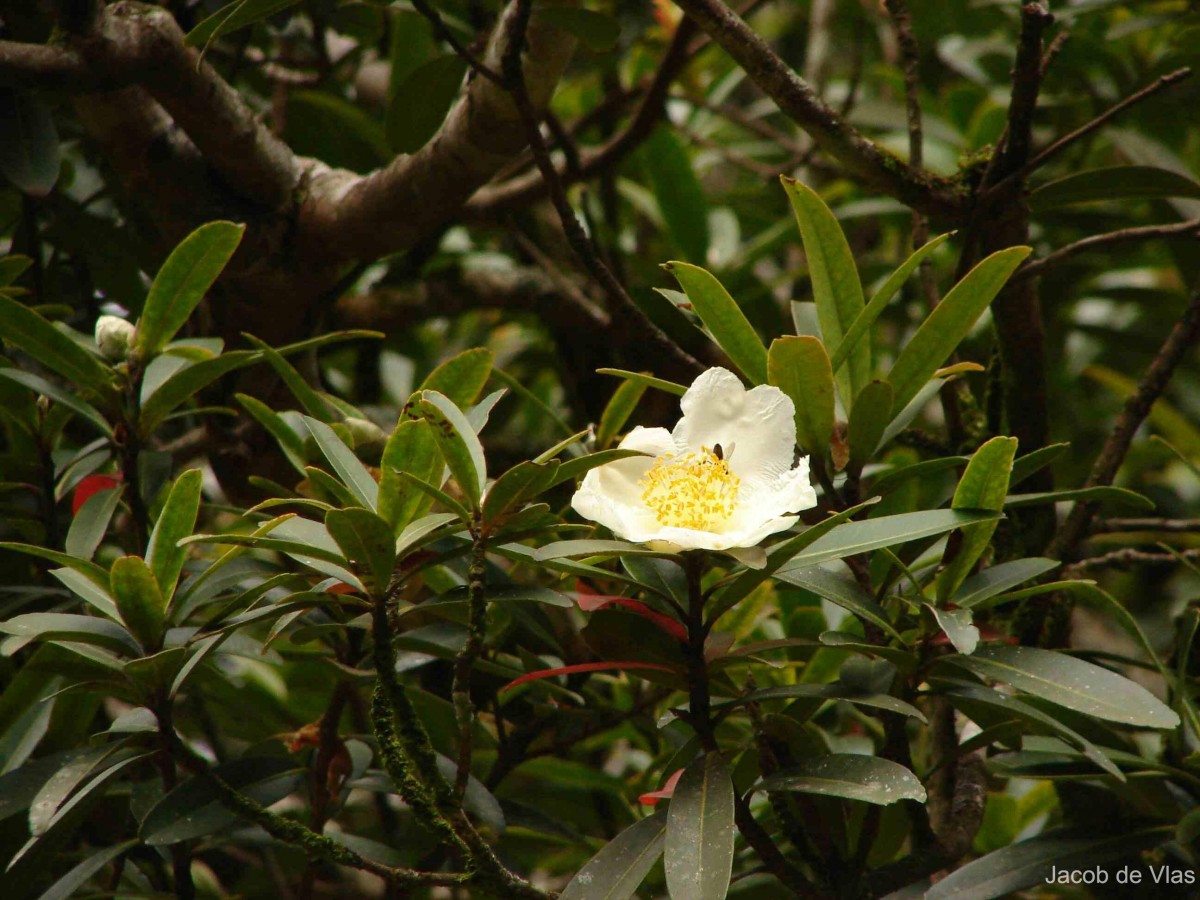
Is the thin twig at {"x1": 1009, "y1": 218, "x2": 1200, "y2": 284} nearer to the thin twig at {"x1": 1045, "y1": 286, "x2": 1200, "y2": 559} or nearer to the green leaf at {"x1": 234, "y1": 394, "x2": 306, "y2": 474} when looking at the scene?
the thin twig at {"x1": 1045, "y1": 286, "x2": 1200, "y2": 559}

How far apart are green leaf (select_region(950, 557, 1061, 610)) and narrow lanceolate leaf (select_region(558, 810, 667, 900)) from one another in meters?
0.24

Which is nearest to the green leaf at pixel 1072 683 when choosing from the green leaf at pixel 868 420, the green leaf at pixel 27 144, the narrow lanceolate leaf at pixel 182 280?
the green leaf at pixel 868 420

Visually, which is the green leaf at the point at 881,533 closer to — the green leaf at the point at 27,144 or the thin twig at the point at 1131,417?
the thin twig at the point at 1131,417

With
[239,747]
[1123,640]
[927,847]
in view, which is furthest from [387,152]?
[1123,640]

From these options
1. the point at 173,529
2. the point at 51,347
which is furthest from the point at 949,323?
the point at 51,347

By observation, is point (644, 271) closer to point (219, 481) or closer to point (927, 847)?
point (219, 481)

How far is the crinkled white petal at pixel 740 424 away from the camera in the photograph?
68 cm

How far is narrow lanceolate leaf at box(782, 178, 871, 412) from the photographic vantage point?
0.77m

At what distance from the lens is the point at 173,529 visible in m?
0.75

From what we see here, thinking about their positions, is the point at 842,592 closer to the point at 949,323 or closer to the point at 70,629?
the point at 949,323

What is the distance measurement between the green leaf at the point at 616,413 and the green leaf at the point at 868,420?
0.20 metres

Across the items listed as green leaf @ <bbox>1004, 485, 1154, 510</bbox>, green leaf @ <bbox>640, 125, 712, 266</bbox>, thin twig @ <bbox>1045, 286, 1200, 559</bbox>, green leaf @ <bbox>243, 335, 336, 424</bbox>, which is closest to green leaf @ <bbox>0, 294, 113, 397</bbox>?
green leaf @ <bbox>243, 335, 336, 424</bbox>

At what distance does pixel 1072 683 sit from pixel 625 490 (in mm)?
295

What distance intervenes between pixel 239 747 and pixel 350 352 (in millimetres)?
618
